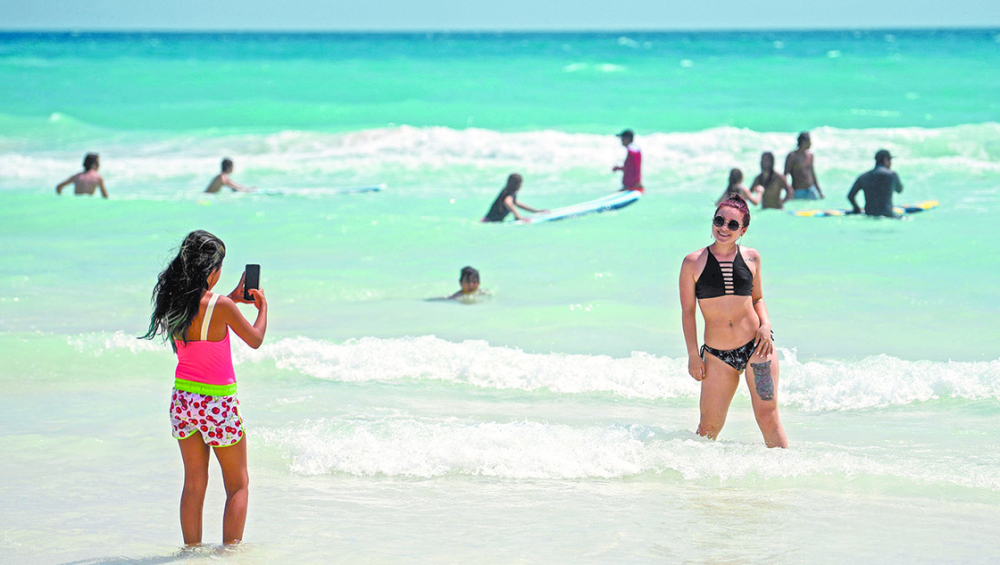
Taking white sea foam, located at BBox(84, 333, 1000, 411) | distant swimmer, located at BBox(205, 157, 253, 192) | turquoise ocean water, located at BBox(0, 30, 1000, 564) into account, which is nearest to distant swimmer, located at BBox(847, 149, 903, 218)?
turquoise ocean water, located at BBox(0, 30, 1000, 564)

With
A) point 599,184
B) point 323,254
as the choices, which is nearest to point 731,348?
point 323,254

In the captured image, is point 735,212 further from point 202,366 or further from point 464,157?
point 464,157

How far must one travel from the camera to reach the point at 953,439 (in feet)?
18.5

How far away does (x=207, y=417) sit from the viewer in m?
3.73

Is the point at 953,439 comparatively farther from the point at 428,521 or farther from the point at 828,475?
the point at 428,521

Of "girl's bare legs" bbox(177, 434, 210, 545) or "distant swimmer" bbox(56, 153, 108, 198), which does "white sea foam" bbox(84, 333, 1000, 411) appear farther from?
"distant swimmer" bbox(56, 153, 108, 198)

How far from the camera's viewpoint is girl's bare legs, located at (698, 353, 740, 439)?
4820 millimetres

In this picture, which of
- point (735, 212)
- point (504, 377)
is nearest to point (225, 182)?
point (504, 377)

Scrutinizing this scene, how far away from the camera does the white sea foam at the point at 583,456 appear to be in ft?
16.2

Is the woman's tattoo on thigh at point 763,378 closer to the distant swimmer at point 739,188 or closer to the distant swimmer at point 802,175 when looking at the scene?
the distant swimmer at point 739,188

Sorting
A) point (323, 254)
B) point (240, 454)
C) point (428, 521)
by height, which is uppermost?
point (323, 254)

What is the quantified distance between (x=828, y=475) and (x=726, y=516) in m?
0.74

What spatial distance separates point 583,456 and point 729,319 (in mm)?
1036

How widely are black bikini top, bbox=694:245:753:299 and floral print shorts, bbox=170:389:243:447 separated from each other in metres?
2.22
